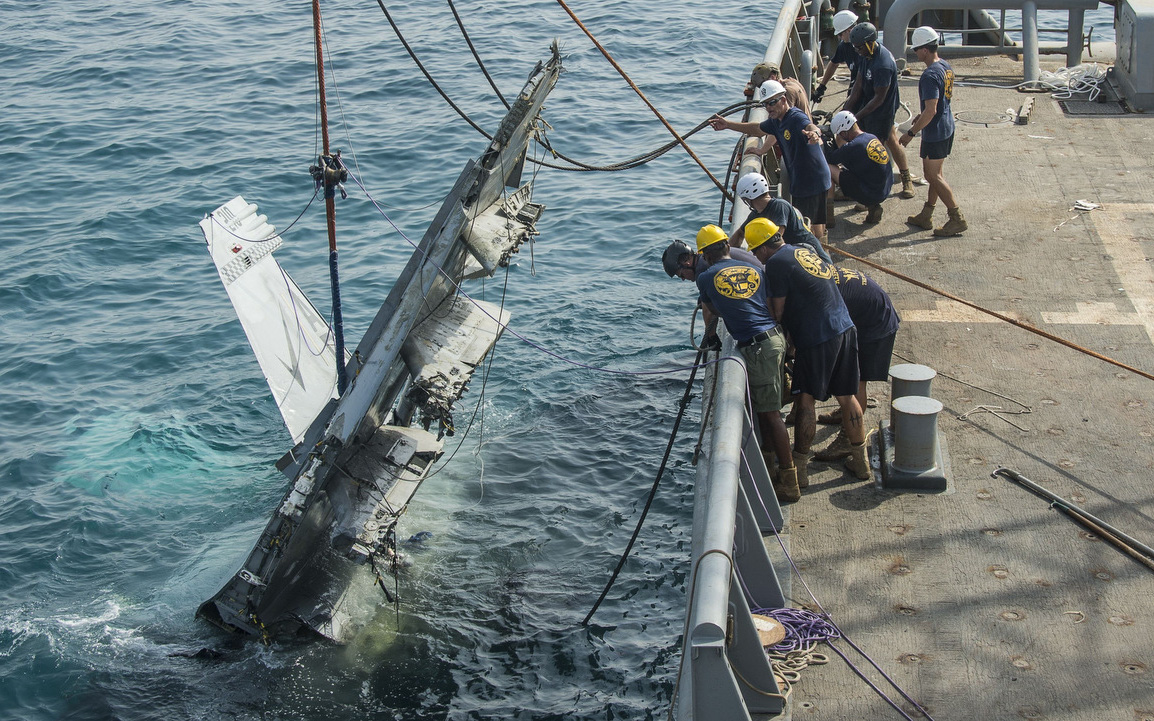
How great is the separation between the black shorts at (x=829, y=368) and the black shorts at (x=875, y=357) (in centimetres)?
46

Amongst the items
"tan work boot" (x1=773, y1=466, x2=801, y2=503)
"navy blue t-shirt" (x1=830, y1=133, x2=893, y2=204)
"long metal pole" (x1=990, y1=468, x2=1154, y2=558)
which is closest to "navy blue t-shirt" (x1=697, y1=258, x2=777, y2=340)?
"tan work boot" (x1=773, y1=466, x2=801, y2=503)

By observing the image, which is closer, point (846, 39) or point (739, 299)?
point (739, 299)

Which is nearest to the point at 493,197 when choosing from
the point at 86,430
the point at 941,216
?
the point at 941,216

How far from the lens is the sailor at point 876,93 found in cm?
1164

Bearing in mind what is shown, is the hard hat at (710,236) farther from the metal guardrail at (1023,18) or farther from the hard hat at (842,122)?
the metal guardrail at (1023,18)

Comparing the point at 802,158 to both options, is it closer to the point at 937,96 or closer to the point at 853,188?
the point at 853,188

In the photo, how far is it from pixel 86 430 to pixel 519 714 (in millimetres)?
8453

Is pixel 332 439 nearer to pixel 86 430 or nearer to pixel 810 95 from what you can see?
pixel 86 430

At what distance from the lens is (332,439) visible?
9133 mm

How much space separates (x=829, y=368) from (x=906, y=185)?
5.91 meters

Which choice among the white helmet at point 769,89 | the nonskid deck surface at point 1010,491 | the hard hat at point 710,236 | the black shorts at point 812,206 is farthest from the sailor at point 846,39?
the hard hat at point 710,236

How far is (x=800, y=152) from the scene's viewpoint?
10.1 meters

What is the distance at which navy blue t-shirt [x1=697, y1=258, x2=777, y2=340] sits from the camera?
7.16 meters

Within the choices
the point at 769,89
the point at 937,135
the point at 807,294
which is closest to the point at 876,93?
the point at 937,135
